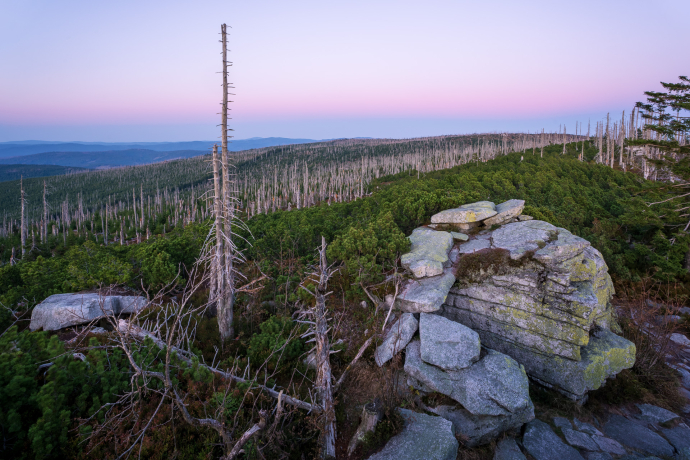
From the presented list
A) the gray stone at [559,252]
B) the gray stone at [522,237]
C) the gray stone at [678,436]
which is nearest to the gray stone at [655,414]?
the gray stone at [678,436]

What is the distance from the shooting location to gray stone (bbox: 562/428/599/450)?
642cm

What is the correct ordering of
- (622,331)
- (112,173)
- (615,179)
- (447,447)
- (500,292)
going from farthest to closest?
(112,173)
(615,179)
(622,331)
(500,292)
(447,447)

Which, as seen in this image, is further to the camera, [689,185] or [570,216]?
[570,216]

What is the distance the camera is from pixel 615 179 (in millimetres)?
29016

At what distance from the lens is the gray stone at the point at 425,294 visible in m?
8.55

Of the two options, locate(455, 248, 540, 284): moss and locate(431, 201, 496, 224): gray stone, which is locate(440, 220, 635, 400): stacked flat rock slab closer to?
locate(455, 248, 540, 284): moss

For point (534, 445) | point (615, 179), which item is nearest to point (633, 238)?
point (615, 179)

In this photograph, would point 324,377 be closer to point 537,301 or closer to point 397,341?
point 397,341

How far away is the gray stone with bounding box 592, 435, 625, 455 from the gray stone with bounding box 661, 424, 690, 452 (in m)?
1.20

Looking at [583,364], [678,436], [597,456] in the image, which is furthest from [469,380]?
[678,436]

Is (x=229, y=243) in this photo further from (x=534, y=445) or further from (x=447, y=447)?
(x=534, y=445)

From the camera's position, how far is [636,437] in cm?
688

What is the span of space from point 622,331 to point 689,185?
11.8 metres

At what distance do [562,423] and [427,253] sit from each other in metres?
5.20
